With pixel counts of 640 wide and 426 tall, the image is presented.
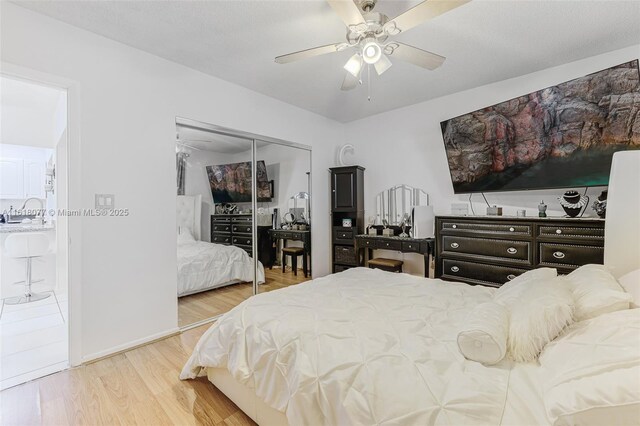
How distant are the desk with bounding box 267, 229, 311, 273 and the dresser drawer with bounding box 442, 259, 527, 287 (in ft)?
6.29

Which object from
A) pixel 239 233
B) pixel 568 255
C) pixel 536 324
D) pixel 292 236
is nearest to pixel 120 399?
pixel 239 233

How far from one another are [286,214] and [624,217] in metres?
3.32

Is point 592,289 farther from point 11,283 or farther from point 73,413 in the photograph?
point 11,283

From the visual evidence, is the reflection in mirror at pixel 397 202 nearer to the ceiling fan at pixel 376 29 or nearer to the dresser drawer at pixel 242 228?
the dresser drawer at pixel 242 228

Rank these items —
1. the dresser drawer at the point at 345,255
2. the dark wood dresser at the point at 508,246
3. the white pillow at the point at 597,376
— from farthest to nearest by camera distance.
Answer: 1. the dresser drawer at the point at 345,255
2. the dark wood dresser at the point at 508,246
3. the white pillow at the point at 597,376

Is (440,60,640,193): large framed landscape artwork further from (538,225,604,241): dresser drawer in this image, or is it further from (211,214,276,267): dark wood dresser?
(211,214,276,267): dark wood dresser

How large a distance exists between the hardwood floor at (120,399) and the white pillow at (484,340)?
128cm

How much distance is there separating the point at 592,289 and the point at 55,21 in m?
3.79

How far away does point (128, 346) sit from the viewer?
2.43m

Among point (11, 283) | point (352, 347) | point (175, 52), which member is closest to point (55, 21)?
point (175, 52)

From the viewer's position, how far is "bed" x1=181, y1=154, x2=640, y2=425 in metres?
0.78

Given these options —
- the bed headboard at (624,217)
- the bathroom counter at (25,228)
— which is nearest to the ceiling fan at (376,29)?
the bed headboard at (624,217)

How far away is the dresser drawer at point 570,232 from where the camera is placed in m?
2.38

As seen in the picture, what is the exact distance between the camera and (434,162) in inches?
151
